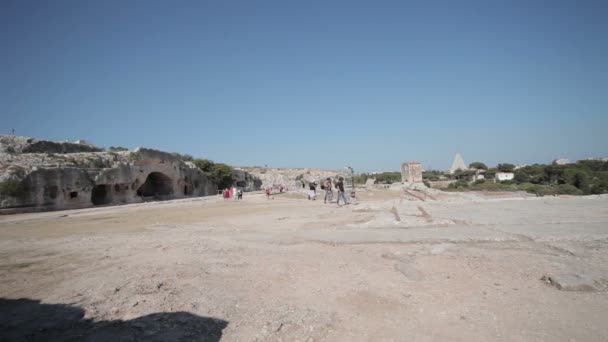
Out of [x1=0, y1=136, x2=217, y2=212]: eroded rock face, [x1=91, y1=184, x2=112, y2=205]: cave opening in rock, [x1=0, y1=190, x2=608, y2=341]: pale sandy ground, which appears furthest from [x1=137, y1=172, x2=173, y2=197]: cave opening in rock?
[x1=0, y1=190, x2=608, y2=341]: pale sandy ground

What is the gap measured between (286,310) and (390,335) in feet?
3.65

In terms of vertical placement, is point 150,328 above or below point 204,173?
below

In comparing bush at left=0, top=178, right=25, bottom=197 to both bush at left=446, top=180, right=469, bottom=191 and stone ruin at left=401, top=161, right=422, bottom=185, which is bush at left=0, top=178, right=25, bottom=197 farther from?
bush at left=446, top=180, right=469, bottom=191

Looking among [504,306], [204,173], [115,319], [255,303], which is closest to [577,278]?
[504,306]

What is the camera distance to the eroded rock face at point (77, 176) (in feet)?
65.2

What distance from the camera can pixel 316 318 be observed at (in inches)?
120

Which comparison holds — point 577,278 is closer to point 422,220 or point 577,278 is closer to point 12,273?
point 422,220

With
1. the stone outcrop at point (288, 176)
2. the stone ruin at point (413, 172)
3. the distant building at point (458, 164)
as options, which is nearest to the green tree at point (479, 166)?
the distant building at point (458, 164)

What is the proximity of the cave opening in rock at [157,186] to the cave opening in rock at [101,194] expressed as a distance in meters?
6.39

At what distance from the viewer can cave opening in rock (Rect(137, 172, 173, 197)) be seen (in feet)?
116

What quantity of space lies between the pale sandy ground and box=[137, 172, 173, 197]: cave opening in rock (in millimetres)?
30041

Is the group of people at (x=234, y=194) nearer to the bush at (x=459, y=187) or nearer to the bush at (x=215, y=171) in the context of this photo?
the bush at (x=215, y=171)

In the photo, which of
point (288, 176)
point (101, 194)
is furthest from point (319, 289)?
point (288, 176)

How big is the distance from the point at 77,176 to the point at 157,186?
13.6 m
